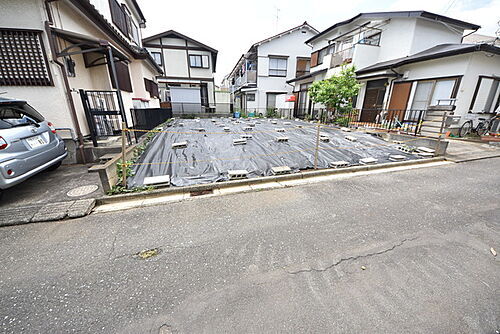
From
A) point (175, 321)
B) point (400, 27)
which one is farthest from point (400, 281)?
point (400, 27)

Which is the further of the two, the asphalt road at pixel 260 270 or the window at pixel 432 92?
the window at pixel 432 92

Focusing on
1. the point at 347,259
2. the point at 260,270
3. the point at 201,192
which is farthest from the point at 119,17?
the point at 347,259

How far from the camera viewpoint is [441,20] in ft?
37.2

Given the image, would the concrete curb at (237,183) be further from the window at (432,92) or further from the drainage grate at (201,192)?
the window at (432,92)

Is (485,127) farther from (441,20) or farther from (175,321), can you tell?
(175,321)

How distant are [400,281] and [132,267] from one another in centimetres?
275

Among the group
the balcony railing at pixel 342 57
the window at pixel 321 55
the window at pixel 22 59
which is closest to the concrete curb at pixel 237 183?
the window at pixel 22 59

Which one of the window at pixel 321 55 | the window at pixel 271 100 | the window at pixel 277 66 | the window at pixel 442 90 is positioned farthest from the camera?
the window at pixel 271 100

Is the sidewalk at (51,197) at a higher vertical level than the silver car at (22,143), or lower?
lower

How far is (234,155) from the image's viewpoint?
5.56 metres

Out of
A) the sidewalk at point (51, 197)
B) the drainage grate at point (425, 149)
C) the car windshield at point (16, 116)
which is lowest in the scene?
the sidewalk at point (51, 197)

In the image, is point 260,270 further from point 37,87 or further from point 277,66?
point 277,66

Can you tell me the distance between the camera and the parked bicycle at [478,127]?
870 centimetres

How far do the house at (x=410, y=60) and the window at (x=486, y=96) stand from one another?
51 mm
